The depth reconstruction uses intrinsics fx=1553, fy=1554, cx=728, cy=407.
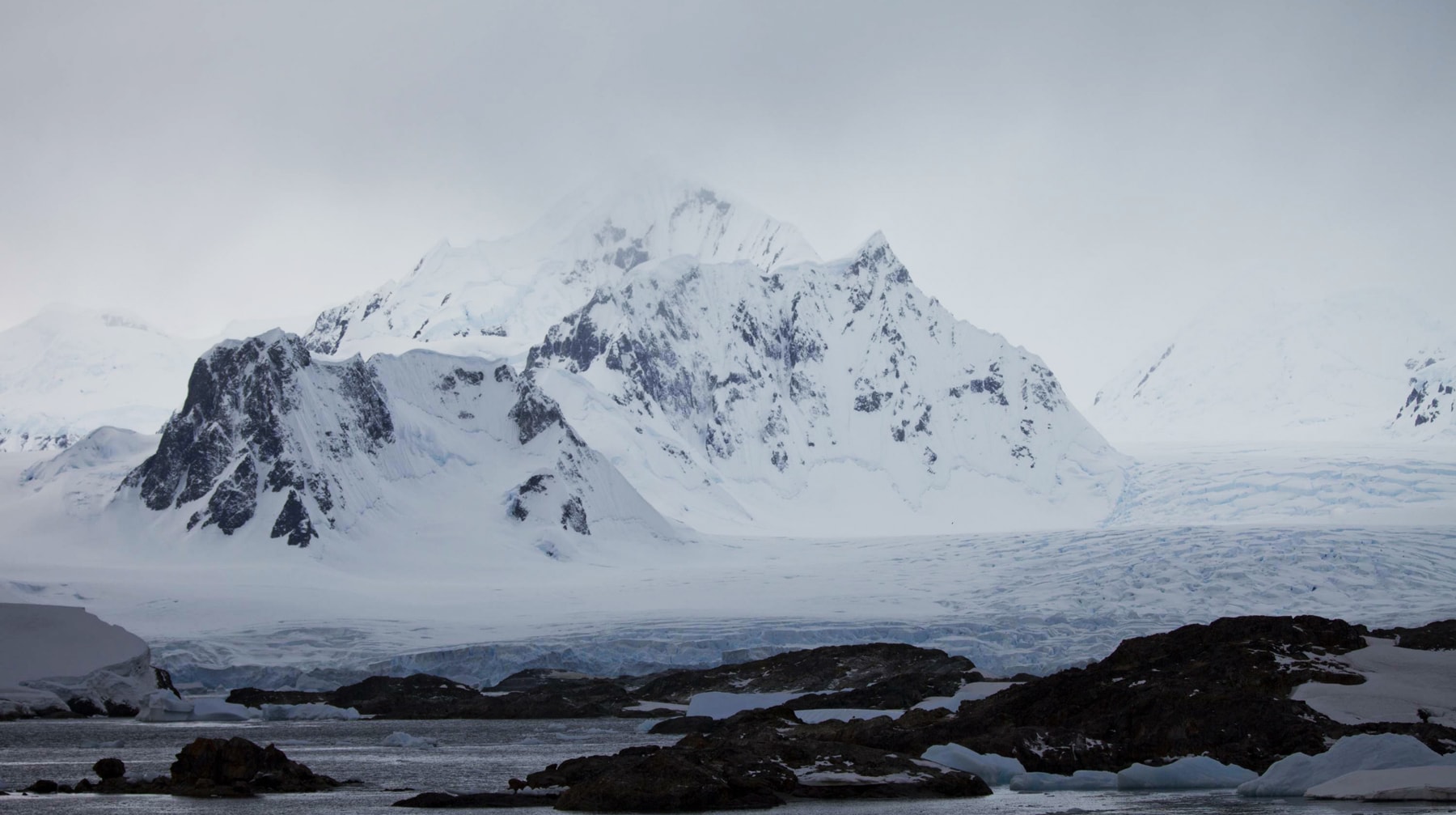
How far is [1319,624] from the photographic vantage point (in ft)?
157

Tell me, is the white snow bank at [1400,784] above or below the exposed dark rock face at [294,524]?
below

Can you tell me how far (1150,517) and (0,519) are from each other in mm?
133886

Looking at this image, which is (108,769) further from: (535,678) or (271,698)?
(535,678)

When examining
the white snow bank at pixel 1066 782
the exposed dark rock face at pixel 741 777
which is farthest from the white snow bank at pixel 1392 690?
the exposed dark rock face at pixel 741 777

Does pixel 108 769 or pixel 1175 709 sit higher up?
pixel 1175 709

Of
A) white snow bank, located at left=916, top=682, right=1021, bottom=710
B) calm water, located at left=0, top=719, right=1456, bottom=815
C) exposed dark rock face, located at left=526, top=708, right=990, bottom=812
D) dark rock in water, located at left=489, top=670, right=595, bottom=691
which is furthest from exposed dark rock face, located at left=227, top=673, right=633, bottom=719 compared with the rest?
exposed dark rock face, located at left=526, top=708, right=990, bottom=812

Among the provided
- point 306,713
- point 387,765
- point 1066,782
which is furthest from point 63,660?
point 1066,782

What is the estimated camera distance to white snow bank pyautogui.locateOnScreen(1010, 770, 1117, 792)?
42000 mm

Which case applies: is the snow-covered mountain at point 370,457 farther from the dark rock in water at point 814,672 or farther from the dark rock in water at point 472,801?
the dark rock in water at point 472,801

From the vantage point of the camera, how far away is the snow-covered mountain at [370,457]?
159875 mm

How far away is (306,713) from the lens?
279ft

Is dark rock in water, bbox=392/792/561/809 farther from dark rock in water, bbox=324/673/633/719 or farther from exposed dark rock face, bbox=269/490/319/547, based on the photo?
exposed dark rock face, bbox=269/490/319/547

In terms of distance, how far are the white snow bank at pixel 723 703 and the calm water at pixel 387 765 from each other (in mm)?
3367

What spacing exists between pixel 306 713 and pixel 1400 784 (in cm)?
6374
